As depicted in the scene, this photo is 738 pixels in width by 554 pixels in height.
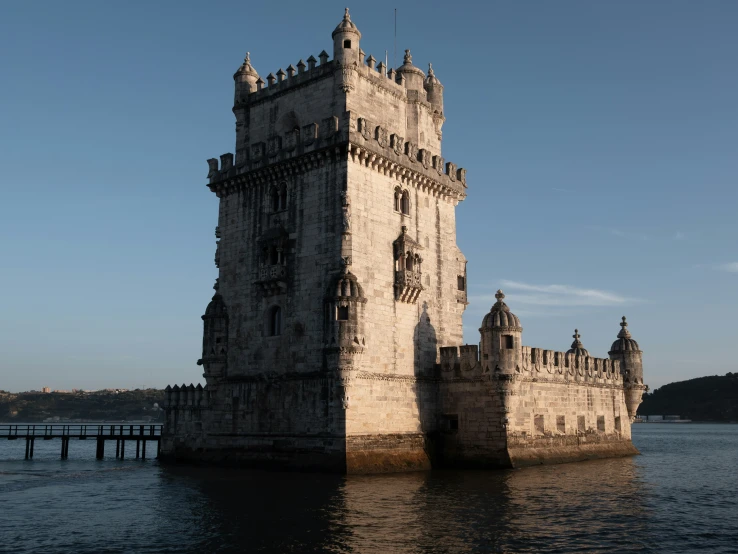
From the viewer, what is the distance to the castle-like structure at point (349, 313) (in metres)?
40.0

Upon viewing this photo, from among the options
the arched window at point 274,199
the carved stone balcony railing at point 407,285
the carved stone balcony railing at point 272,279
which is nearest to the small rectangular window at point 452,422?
the carved stone balcony railing at point 407,285

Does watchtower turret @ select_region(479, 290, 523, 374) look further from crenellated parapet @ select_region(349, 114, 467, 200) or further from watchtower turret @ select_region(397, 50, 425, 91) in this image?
watchtower turret @ select_region(397, 50, 425, 91)

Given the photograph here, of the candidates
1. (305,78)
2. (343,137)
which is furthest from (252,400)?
(305,78)

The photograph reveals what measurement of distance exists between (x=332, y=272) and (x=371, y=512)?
50.3 feet

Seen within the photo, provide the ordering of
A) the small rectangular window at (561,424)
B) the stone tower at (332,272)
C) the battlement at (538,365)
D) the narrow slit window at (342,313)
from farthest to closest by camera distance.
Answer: the small rectangular window at (561,424)
the battlement at (538,365)
the stone tower at (332,272)
the narrow slit window at (342,313)

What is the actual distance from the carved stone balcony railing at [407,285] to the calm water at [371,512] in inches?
389

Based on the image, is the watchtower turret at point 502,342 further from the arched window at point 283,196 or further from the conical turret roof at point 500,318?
the arched window at point 283,196

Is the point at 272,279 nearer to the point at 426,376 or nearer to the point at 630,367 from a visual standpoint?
the point at 426,376

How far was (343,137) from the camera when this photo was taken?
40.9 meters

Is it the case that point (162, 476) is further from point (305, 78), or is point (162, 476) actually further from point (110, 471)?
point (305, 78)

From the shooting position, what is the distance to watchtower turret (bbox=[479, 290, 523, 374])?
41.8 metres

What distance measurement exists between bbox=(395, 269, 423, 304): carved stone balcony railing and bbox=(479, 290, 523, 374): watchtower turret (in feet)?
14.4

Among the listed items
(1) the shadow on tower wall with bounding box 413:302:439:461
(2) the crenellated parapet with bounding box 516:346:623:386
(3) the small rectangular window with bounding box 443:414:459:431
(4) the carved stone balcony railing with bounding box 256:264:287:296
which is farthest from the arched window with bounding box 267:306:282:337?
(2) the crenellated parapet with bounding box 516:346:623:386

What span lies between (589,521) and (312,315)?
61.4 ft
